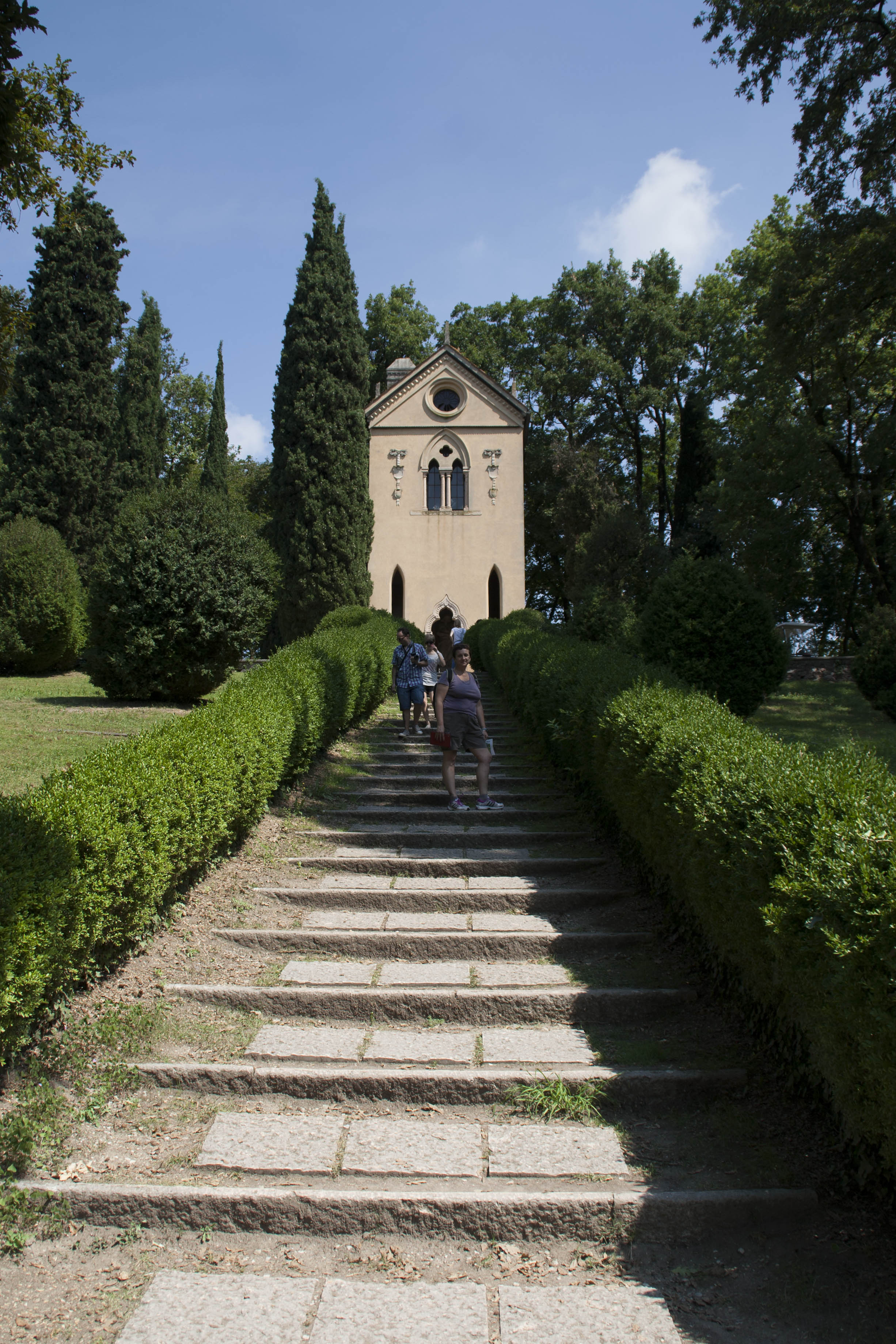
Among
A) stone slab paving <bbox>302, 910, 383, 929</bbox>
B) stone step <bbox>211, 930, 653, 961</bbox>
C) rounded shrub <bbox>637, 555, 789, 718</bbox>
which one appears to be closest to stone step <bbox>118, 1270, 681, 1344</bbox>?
stone step <bbox>211, 930, 653, 961</bbox>

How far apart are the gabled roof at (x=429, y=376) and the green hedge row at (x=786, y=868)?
28.3m

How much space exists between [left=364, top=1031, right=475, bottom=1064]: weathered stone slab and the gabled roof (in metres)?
30.9

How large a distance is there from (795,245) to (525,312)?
90.7 ft

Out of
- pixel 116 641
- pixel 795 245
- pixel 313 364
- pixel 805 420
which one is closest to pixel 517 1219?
pixel 116 641

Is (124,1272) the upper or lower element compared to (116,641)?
lower

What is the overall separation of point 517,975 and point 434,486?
97.6 feet

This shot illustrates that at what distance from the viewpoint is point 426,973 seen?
219 inches

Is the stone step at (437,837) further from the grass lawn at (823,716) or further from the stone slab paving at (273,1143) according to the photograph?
the grass lawn at (823,716)

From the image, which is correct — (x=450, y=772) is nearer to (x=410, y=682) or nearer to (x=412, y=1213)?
(x=410, y=682)

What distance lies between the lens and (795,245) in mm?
17641

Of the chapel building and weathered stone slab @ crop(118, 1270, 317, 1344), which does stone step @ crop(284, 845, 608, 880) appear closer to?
weathered stone slab @ crop(118, 1270, 317, 1344)

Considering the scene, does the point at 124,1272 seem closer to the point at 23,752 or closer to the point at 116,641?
the point at 23,752

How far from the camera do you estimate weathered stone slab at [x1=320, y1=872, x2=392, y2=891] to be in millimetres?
6852

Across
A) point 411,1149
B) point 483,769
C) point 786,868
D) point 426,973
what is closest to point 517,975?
point 426,973
